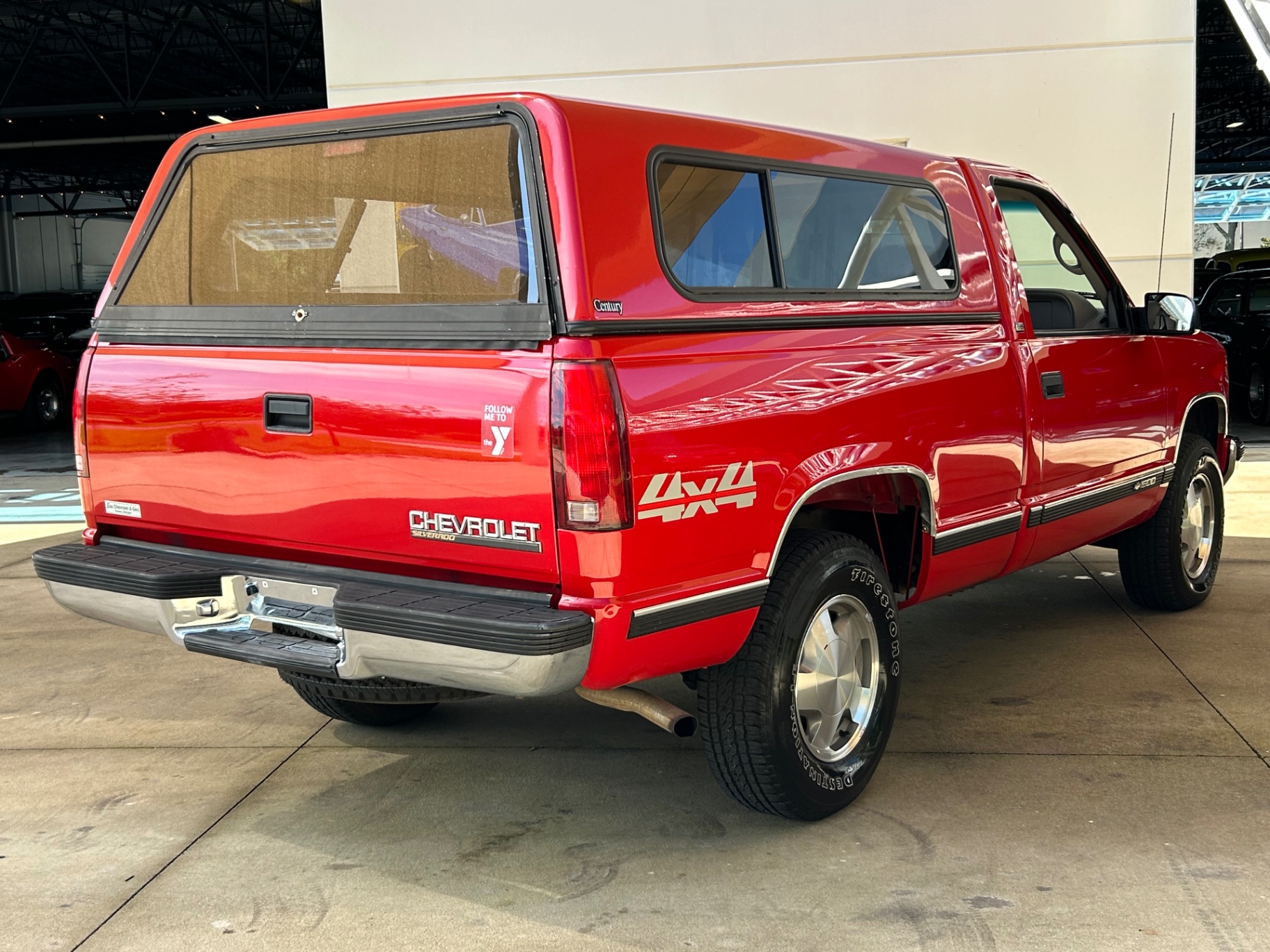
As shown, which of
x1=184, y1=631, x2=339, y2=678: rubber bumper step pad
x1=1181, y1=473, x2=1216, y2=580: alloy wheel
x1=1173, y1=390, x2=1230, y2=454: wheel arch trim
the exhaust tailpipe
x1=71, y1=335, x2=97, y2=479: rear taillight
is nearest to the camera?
x1=184, y1=631, x2=339, y2=678: rubber bumper step pad

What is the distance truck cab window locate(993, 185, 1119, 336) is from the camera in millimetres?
4988

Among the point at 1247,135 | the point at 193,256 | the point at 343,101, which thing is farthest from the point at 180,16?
the point at 1247,135

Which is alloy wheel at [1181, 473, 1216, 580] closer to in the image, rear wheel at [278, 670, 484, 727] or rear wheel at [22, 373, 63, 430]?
rear wheel at [278, 670, 484, 727]

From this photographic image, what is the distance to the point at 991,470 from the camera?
14.2 ft

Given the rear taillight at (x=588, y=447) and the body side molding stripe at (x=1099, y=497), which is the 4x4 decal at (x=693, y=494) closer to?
the rear taillight at (x=588, y=447)

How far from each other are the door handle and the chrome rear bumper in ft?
7.69

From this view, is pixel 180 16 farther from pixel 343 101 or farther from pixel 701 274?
pixel 701 274

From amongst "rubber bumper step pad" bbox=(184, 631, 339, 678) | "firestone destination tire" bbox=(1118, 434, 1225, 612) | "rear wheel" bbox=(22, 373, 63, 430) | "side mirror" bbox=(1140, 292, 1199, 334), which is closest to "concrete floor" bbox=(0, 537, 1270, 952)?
"firestone destination tire" bbox=(1118, 434, 1225, 612)

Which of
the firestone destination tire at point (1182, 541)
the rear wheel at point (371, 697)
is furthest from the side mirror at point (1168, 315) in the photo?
the rear wheel at point (371, 697)

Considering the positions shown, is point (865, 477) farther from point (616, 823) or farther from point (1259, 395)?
point (1259, 395)

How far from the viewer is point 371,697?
12.0 feet

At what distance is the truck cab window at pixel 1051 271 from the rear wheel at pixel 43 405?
14350mm

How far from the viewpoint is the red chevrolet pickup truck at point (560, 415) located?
119 inches

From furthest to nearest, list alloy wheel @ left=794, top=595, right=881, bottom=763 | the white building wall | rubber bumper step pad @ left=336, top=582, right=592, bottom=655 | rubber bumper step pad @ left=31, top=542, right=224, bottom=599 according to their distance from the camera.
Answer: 1. the white building wall
2. alloy wheel @ left=794, top=595, right=881, bottom=763
3. rubber bumper step pad @ left=31, top=542, right=224, bottom=599
4. rubber bumper step pad @ left=336, top=582, right=592, bottom=655
